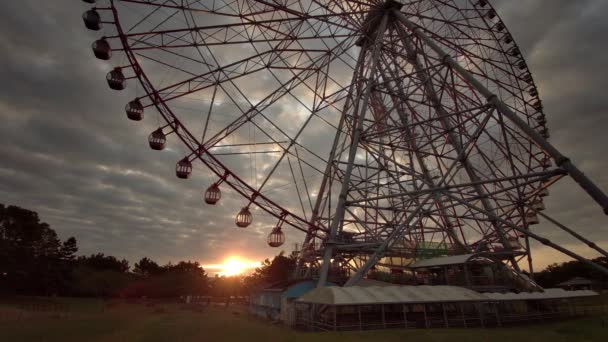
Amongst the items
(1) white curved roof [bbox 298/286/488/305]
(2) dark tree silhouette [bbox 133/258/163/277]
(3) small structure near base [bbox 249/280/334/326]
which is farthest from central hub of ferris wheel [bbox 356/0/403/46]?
(2) dark tree silhouette [bbox 133/258/163/277]

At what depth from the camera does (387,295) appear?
18281 mm

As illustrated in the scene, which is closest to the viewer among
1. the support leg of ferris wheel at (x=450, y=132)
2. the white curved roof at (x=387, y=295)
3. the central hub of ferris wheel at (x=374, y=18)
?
the white curved roof at (x=387, y=295)

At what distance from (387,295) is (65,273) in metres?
60.9

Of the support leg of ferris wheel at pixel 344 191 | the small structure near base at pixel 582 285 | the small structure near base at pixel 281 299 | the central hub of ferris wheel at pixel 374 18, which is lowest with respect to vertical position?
the small structure near base at pixel 281 299

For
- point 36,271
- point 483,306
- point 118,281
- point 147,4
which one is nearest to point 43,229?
point 36,271

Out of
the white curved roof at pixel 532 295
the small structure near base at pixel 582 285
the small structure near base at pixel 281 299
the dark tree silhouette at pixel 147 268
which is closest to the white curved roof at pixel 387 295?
the white curved roof at pixel 532 295

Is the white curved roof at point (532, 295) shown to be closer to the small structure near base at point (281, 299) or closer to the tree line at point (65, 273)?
the small structure near base at point (281, 299)

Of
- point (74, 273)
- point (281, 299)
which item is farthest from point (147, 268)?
point (281, 299)

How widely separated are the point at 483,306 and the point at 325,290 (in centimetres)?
965

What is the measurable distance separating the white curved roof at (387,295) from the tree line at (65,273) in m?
18.3

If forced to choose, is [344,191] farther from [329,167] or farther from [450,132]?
[450,132]

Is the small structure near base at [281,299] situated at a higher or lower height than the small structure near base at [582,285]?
lower

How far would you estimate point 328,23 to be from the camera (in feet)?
78.5

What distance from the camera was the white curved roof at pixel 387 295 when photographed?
1713 centimetres
